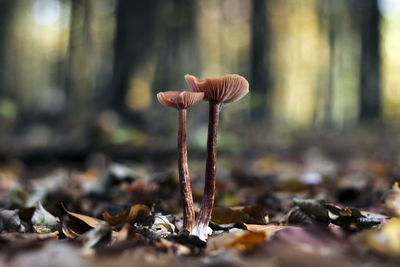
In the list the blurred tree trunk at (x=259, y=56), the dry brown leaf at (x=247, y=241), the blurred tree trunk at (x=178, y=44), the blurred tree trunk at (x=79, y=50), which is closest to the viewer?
the dry brown leaf at (x=247, y=241)

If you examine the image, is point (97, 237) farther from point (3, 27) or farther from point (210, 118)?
point (3, 27)

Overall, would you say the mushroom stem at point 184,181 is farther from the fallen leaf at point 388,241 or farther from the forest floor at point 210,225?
the fallen leaf at point 388,241

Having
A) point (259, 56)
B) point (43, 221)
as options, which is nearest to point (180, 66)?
point (259, 56)

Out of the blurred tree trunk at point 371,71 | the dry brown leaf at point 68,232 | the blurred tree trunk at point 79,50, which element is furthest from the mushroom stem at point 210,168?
the blurred tree trunk at point 79,50

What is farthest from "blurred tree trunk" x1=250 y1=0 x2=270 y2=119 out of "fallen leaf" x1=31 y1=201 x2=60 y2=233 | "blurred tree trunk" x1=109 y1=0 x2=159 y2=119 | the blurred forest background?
"fallen leaf" x1=31 y1=201 x2=60 y2=233

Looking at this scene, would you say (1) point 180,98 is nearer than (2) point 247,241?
No

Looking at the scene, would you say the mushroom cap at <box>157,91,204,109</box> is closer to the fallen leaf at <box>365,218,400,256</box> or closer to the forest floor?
the forest floor

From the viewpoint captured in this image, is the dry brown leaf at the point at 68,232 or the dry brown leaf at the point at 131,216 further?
the dry brown leaf at the point at 131,216
